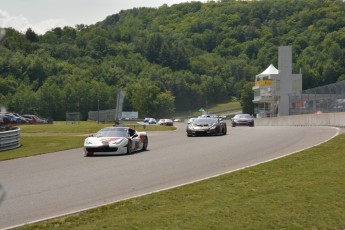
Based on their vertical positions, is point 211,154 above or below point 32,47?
below

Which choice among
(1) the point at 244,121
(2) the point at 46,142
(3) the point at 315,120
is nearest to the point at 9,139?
(2) the point at 46,142

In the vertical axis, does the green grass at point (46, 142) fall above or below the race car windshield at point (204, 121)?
below

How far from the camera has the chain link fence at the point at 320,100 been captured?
4954 cm

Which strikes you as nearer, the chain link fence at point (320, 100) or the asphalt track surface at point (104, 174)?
the asphalt track surface at point (104, 174)

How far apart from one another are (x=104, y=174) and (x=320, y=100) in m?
39.9

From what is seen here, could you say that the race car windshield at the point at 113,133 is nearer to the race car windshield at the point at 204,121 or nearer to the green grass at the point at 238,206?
the race car windshield at the point at 204,121

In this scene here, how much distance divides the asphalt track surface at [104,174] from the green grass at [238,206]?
1.00 meters

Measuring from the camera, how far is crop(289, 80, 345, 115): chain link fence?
49.5 metres

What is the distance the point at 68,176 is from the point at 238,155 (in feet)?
21.3

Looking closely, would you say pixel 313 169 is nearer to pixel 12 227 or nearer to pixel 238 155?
pixel 238 155

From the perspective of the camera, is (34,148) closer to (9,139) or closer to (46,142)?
(9,139)

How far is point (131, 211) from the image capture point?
985 cm

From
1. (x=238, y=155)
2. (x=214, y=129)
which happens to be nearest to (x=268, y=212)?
(x=238, y=155)

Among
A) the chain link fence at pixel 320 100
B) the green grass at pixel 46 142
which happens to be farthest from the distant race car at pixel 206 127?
the chain link fence at pixel 320 100
